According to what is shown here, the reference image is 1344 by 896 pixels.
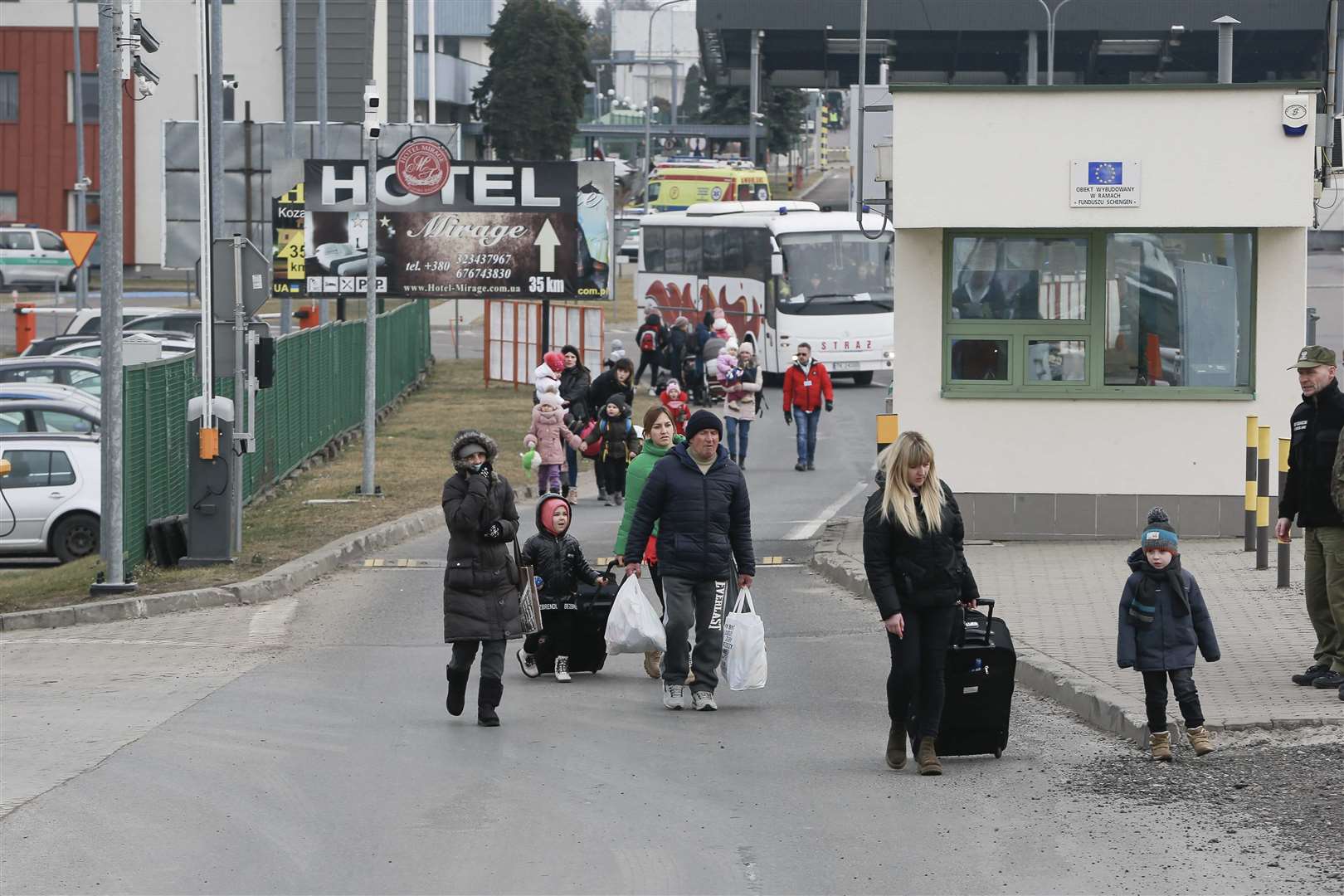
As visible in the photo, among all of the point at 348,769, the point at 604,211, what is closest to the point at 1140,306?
the point at 348,769

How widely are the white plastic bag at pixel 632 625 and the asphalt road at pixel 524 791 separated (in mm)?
373

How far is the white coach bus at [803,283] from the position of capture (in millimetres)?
38438

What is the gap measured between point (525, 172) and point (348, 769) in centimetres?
2703

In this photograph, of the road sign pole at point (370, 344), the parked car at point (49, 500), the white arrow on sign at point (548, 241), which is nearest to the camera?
the parked car at point (49, 500)

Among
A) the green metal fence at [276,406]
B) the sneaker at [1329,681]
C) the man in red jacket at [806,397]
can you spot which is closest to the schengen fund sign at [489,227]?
the green metal fence at [276,406]

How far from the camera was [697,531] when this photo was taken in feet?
34.7

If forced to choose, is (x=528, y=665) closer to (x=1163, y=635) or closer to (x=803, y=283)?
(x=1163, y=635)

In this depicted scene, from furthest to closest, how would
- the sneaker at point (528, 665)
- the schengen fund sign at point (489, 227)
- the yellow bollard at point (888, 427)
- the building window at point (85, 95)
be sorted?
the building window at point (85, 95), the schengen fund sign at point (489, 227), the yellow bollard at point (888, 427), the sneaker at point (528, 665)

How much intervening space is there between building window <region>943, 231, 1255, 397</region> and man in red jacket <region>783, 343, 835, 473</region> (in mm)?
9124

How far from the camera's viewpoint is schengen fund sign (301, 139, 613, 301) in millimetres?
35406

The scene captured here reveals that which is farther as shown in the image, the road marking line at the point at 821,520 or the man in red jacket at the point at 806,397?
the man in red jacket at the point at 806,397

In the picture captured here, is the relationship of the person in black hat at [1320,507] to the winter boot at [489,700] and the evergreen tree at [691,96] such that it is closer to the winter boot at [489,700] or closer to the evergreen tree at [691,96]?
the winter boot at [489,700]

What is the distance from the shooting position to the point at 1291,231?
16453 mm

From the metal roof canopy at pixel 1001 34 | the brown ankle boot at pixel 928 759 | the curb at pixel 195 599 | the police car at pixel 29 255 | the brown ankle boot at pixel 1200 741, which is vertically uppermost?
the metal roof canopy at pixel 1001 34
